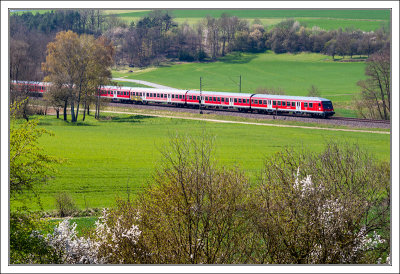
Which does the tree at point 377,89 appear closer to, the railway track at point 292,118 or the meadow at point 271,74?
the railway track at point 292,118

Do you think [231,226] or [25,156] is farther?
[25,156]

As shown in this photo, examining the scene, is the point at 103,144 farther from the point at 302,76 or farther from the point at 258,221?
the point at 302,76

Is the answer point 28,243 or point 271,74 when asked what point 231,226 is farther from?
point 271,74

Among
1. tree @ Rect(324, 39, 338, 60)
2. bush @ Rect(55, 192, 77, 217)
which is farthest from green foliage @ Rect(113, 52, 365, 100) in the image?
bush @ Rect(55, 192, 77, 217)

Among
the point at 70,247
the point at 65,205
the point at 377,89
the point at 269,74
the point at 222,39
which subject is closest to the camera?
the point at 70,247

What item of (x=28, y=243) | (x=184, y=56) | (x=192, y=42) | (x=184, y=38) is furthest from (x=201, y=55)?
(x=28, y=243)

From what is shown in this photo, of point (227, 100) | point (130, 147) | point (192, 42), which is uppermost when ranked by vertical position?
point (192, 42)
